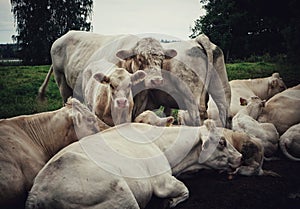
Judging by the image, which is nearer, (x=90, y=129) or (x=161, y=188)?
(x=161, y=188)

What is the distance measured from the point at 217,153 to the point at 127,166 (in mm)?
1568

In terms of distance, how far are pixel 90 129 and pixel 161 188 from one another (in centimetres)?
123

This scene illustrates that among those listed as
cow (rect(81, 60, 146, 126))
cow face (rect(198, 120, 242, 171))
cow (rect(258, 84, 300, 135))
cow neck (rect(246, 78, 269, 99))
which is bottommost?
cow neck (rect(246, 78, 269, 99))

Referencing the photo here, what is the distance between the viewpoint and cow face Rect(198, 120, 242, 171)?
5004 millimetres

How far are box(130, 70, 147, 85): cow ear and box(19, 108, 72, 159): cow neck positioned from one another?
4.22ft

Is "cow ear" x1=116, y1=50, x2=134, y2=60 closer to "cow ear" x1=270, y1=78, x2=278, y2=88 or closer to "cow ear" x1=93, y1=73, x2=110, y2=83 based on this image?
"cow ear" x1=93, y1=73, x2=110, y2=83

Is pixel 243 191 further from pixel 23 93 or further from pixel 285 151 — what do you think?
pixel 23 93

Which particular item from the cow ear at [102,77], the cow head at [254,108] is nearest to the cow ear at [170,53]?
the cow ear at [102,77]

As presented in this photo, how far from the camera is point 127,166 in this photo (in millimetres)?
3898

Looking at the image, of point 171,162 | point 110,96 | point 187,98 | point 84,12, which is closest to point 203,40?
point 187,98

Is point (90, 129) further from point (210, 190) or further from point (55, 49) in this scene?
point (55, 49)

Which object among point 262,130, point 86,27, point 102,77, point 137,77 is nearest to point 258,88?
point 262,130

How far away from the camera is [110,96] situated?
5.54 metres

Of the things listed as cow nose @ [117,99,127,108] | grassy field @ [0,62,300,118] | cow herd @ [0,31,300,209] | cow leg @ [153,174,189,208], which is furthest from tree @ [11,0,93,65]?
cow leg @ [153,174,189,208]
